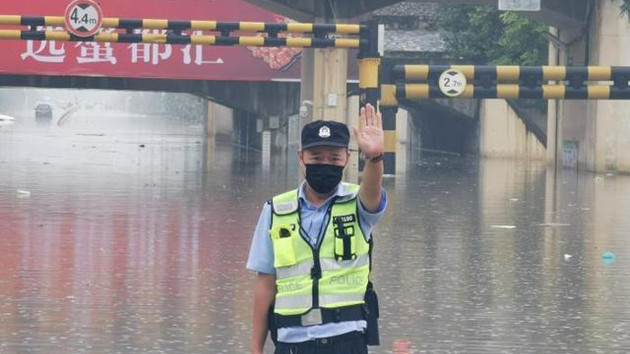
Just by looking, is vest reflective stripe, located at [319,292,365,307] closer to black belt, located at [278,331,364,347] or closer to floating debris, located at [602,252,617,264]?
black belt, located at [278,331,364,347]

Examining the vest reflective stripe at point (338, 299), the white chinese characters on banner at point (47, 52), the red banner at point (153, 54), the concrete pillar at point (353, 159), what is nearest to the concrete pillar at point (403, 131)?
the concrete pillar at point (353, 159)

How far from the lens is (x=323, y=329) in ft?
19.3

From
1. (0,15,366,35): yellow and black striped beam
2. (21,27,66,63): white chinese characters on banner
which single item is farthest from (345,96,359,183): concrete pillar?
(21,27,66,63): white chinese characters on banner

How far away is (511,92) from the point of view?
109ft

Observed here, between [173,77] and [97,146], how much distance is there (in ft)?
12.2

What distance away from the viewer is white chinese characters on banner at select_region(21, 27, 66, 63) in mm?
51688

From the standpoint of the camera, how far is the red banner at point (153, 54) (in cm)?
5181

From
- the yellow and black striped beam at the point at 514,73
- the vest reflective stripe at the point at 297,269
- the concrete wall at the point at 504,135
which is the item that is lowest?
the vest reflective stripe at the point at 297,269

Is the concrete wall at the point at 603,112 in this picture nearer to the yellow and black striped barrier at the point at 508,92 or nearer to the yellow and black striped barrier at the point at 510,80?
the yellow and black striped barrier at the point at 510,80

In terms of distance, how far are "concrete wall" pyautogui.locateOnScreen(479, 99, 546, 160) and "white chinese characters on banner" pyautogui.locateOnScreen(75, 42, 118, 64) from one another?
1219cm

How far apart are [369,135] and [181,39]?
3020 centimetres

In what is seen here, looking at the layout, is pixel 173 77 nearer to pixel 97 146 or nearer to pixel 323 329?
pixel 97 146

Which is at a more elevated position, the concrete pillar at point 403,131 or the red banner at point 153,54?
the red banner at point 153,54

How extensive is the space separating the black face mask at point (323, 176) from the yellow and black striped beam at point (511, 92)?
27.2 m
